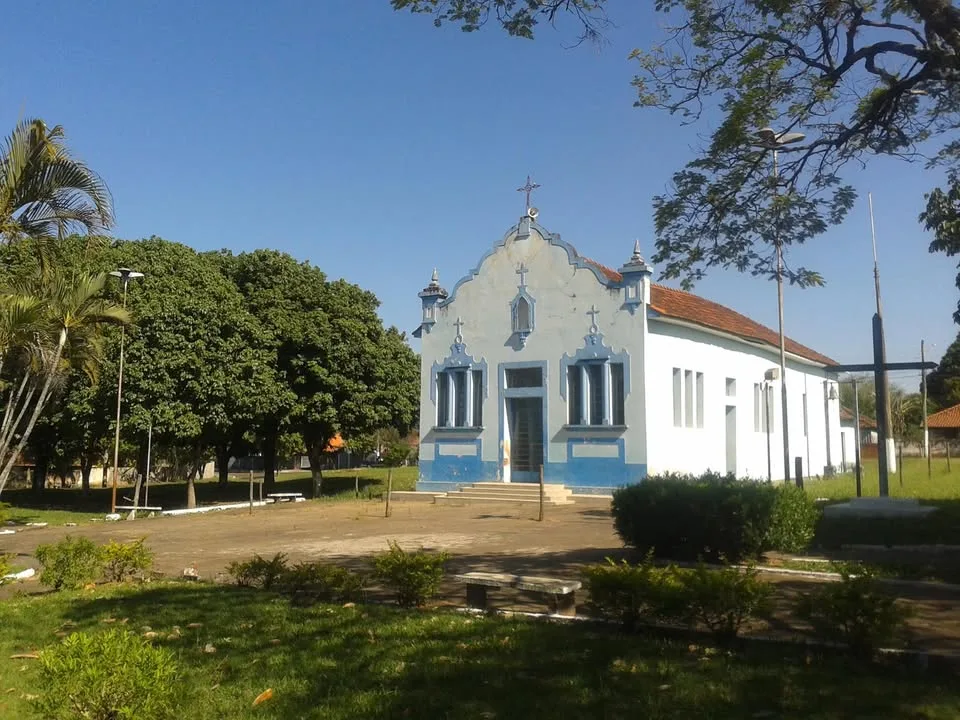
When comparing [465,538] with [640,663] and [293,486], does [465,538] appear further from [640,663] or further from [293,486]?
[293,486]

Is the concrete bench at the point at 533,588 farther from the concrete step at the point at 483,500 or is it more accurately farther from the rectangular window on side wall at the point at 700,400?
the rectangular window on side wall at the point at 700,400

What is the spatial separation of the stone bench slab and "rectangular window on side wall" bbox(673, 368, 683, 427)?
58.3ft

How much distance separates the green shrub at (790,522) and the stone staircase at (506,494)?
12269 millimetres

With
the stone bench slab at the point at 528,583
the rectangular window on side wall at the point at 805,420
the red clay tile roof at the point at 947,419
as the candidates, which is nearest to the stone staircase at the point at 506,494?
the stone bench slab at the point at 528,583

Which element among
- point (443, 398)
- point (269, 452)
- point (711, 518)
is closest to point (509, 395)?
point (443, 398)

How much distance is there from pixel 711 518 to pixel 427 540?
587cm

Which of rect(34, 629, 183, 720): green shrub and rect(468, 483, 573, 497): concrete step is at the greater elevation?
rect(468, 483, 573, 497): concrete step

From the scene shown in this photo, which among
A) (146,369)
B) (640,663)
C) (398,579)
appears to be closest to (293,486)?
(146,369)

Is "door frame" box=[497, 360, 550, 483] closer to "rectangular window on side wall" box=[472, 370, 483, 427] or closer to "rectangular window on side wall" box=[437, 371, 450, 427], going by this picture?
"rectangular window on side wall" box=[472, 370, 483, 427]

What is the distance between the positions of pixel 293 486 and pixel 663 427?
21.5 meters

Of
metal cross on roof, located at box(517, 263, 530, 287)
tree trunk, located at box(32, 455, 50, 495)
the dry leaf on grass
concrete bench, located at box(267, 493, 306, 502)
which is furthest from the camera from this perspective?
tree trunk, located at box(32, 455, 50, 495)

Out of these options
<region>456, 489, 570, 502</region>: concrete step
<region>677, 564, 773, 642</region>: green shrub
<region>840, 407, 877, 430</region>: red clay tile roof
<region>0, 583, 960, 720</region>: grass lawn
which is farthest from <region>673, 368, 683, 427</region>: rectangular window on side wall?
<region>677, 564, 773, 642</region>: green shrub

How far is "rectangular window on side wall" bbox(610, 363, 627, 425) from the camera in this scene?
24.1 metres

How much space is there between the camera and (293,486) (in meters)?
40.1
